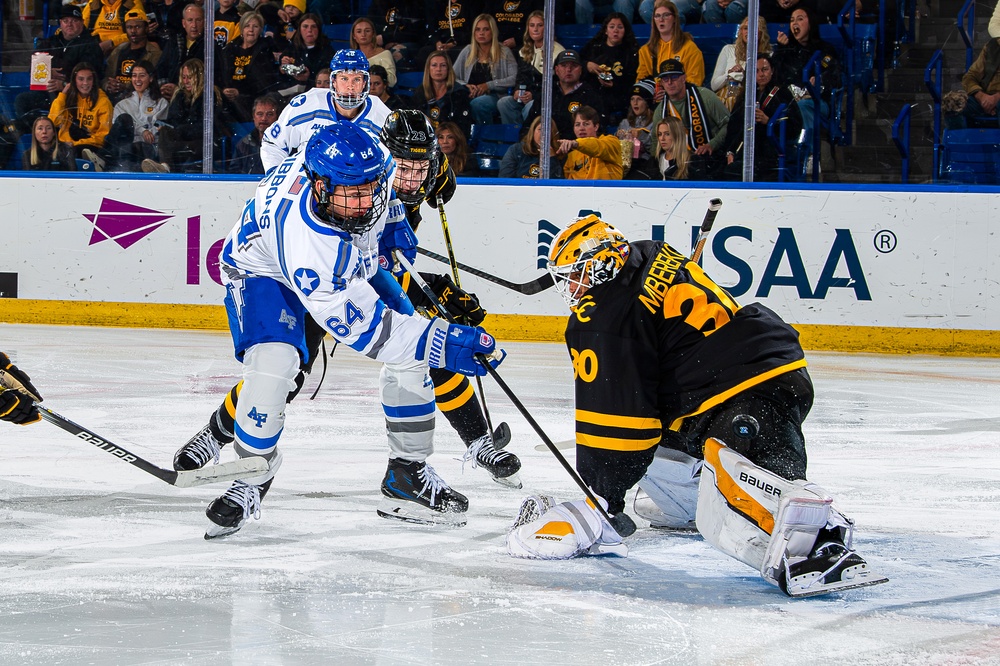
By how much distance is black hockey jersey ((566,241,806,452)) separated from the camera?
100 inches

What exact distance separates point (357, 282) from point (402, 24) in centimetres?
463

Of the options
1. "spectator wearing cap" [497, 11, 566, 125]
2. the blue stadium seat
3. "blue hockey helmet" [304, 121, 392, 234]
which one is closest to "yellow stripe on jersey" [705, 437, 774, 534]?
"blue hockey helmet" [304, 121, 392, 234]

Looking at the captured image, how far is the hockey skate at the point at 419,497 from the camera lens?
3.17 m

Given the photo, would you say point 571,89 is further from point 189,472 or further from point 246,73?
point 189,472

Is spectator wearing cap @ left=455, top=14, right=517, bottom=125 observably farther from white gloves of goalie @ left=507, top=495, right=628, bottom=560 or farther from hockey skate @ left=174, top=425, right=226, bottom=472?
white gloves of goalie @ left=507, top=495, right=628, bottom=560

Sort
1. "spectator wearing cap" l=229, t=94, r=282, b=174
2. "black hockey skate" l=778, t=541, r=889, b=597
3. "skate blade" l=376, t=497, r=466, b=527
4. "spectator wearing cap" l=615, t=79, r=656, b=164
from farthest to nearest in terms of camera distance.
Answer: "spectator wearing cap" l=229, t=94, r=282, b=174
"spectator wearing cap" l=615, t=79, r=656, b=164
"skate blade" l=376, t=497, r=466, b=527
"black hockey skate" l=778, t=541, r=889, b=597

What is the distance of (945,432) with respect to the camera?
14.4ft

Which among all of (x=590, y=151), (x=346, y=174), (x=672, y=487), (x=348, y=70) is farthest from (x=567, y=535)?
(x=590, y=151)

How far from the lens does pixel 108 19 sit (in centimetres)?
731

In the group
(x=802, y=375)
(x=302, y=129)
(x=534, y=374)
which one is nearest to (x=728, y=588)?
(x=802, y=375)

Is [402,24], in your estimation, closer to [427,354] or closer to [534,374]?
[534,374]

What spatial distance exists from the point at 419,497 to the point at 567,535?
61cm

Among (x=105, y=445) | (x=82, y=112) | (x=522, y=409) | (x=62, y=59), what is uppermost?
(x=62, y=59)

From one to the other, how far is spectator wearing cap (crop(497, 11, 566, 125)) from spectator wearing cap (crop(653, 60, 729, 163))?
66 centimetres
